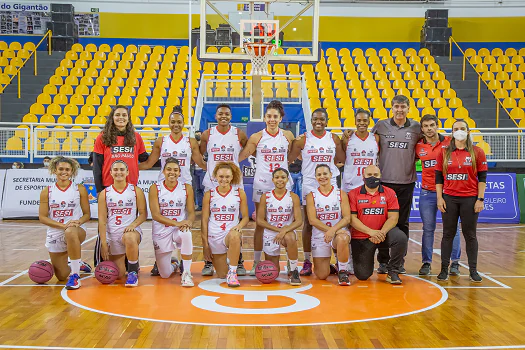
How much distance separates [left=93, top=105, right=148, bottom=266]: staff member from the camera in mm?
6480

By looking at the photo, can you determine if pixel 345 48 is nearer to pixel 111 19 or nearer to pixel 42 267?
pixel 111 19

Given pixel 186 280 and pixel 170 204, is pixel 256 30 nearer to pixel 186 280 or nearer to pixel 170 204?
pixel 170 204

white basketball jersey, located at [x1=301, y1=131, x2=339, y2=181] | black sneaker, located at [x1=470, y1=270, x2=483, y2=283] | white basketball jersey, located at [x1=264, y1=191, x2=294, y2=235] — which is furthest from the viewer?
white basketball jersey, located at [x1=301, y1=131, x2=339, y2=181]

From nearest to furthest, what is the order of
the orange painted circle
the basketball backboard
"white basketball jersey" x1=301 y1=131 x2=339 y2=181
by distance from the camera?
the orange painted circle, "white basketball jersey" x1=301 y1=131 x2=339 y2=181, the basketball backboard

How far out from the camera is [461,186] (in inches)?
245

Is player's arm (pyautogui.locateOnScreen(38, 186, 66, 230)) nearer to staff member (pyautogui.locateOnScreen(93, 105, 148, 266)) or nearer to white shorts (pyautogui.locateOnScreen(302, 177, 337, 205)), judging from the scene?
staff member (pyautogui.locateOnScreen(93, 105, 148, 266))

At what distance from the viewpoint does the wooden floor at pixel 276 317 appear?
4.18m

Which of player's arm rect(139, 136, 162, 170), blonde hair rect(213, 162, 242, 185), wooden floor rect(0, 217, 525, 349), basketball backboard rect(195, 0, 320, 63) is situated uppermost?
basketball backboard rect(195, 0, 320, 63)

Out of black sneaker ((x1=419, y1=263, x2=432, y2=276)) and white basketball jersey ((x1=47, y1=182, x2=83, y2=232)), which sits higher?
white basketball jersey ((x1=47, y1=182, x2=83, y2=232))

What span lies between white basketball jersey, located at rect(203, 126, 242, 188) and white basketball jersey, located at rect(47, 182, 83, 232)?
151cm

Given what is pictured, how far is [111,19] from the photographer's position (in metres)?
20.1

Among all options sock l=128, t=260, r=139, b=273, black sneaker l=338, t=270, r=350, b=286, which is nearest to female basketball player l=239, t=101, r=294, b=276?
black sneaker l=338, t=270, r=350, b=286

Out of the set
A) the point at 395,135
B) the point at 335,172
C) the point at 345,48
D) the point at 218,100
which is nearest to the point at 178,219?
the point at 335,172

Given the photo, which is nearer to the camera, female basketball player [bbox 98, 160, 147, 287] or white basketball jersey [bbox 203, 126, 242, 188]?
female basketball player [bbox 98, 160, 147, 287]
